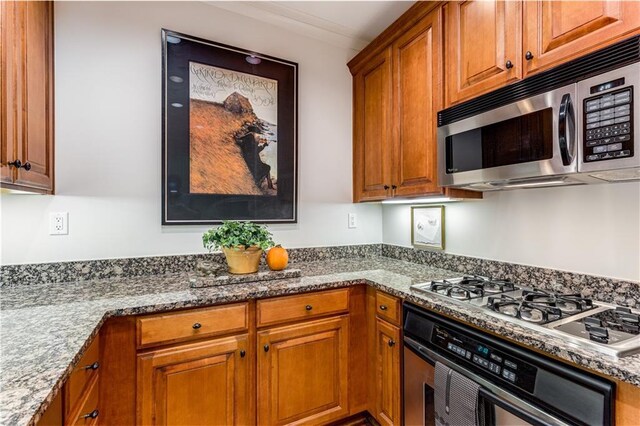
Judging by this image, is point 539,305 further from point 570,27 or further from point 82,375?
point 82,375

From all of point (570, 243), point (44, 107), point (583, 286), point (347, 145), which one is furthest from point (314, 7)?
point (583, 286)

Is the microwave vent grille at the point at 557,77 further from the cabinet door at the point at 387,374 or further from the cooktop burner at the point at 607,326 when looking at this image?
the cabinet door at the point at 387,374

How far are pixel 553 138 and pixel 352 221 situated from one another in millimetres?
1515

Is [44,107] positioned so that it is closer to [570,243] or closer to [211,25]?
[211,25]

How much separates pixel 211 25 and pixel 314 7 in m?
0.69

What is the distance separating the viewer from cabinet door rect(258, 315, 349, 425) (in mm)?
1594

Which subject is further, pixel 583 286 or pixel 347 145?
pixel 347 145

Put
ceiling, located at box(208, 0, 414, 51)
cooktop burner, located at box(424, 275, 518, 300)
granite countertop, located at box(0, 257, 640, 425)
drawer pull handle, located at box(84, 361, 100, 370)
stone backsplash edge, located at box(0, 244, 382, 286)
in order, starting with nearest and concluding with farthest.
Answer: granite countertop, located at box(0, 257, 640, 425) → drawer pull handle, located at box(84, 361, 100, 370) → cooktop burner, located at box(424, 275, 518, 300) → stone backsplash edge, located at box(0, 244, 382, 286) → ceiling, located at box(208, 0, 414, 51)

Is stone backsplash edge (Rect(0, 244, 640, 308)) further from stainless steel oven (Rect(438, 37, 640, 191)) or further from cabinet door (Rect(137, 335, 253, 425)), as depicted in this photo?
cabinet door (Rect(137, 335, 253, 425))

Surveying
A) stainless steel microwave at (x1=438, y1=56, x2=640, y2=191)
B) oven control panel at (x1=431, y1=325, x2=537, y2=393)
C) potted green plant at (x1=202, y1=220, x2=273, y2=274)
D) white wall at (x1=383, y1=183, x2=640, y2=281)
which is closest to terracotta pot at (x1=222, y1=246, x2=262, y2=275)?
potted green plant at (x1=202, y1=220, x2=273, y2=274)

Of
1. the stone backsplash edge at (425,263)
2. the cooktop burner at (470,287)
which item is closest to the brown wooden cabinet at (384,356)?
the cooktop burner at (470,287)

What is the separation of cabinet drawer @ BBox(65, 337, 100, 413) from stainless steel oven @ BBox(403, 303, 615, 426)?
1.31 meters

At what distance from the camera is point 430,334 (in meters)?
1.39

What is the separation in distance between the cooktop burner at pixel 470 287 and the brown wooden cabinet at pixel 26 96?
1.81 m
